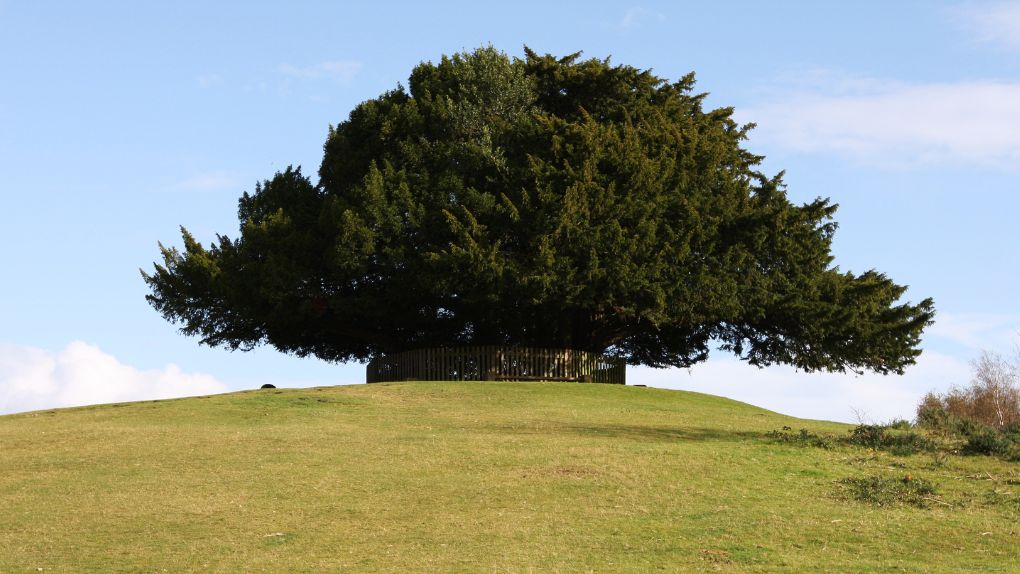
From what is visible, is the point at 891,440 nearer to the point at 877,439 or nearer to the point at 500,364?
the point at 877,439

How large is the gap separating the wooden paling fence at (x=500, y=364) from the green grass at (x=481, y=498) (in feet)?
41.0

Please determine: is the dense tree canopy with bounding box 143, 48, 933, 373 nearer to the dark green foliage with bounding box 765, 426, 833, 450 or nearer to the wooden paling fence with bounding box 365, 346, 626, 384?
the wooden paling fence with bounding box 365, 346, 626, 384

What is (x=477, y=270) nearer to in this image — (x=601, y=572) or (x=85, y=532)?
(x=85, y=532)

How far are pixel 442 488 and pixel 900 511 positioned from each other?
7634 mm

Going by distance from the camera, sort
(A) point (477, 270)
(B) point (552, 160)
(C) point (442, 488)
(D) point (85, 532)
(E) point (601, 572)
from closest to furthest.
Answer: (E) point (601, 572), (D) point (85, 532), (C) point (442, 488), (A) point (477, 270), (B) point (552, 160)

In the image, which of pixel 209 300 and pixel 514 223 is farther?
pixel 209 300

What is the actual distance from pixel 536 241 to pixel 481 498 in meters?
22.0

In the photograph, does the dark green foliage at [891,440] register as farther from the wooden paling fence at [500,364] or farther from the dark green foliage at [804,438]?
the wooden paling fence at [500,364]

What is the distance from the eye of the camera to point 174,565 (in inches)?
597

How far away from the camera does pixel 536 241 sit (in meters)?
40.3

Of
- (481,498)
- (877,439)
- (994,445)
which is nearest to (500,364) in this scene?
(877,439)

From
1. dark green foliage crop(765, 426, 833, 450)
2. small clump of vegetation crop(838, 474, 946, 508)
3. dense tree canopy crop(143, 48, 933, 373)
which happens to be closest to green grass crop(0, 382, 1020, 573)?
small clump of vegetation crop(838, 474, 946, 508)

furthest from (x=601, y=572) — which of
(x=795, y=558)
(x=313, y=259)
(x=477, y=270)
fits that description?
(x=313, y=259)

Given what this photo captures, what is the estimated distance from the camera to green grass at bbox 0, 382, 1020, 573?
50.3ft
